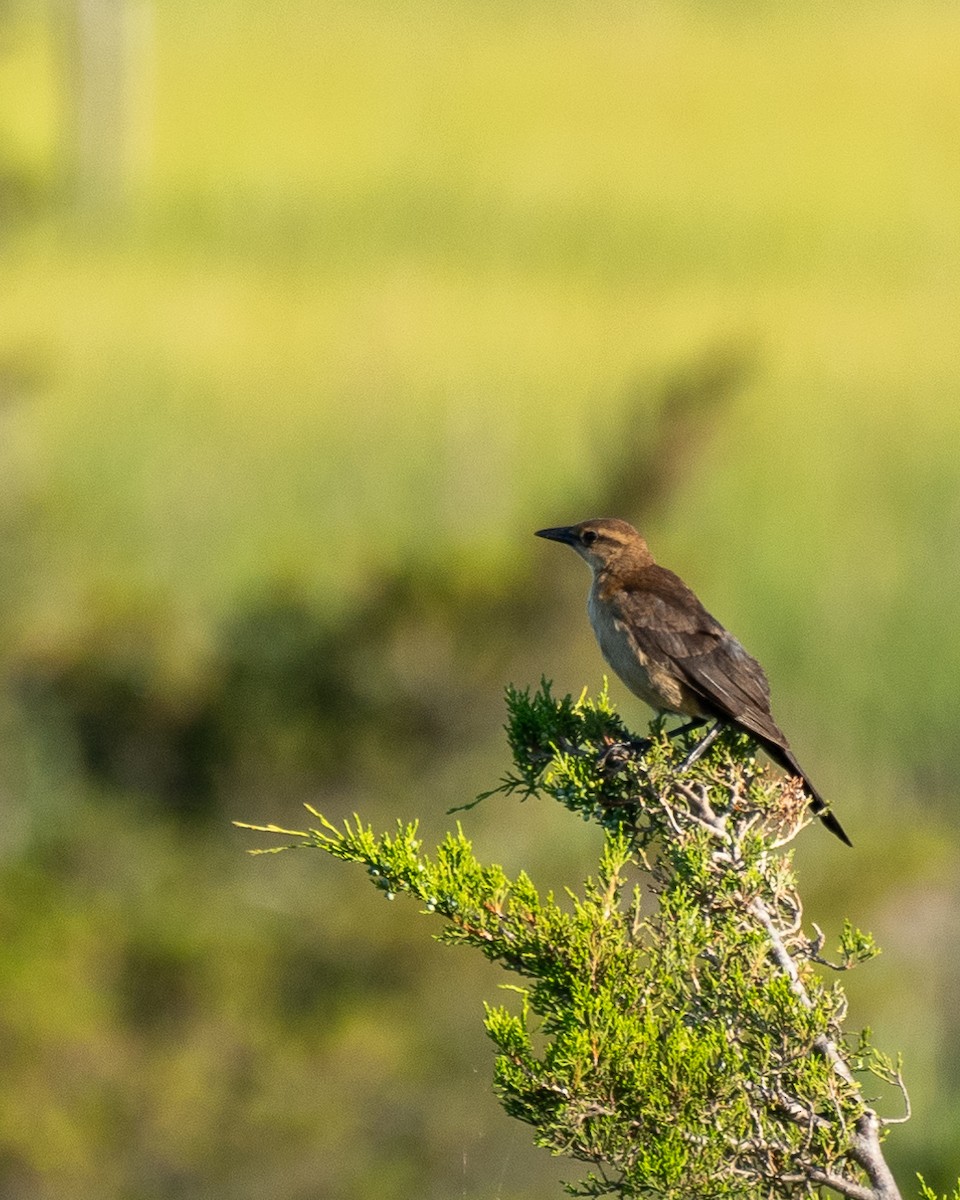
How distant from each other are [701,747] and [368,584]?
14.0 ft

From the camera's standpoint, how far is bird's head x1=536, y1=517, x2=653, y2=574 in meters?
5.39

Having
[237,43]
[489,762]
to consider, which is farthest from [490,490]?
[237,43]

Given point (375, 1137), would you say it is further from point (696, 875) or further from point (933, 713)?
point (696, 875)

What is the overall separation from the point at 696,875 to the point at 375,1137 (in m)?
5.59

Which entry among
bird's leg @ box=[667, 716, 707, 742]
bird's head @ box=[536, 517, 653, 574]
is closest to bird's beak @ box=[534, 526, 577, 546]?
bird's head @ box=[536, 517, 653, 574]

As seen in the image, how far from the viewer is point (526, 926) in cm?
324

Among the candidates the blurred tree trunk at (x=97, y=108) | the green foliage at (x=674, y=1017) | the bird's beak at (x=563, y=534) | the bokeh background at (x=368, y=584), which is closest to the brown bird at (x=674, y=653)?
the bird's beak at (x=563, y=534)

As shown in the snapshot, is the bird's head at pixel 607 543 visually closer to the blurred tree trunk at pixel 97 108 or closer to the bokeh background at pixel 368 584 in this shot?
the bokeh background at pixel 368 584

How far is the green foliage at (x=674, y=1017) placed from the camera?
3014 millimetres

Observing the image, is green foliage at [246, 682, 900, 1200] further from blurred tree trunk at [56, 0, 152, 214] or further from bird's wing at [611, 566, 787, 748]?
blurred tree trunk at [56, 0, 152, 214]

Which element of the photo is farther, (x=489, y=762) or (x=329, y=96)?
(x=329, y=96)

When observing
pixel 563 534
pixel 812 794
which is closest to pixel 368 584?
pixel 563 534

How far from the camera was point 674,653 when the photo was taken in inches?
189

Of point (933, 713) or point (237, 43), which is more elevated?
point (237, 43)
